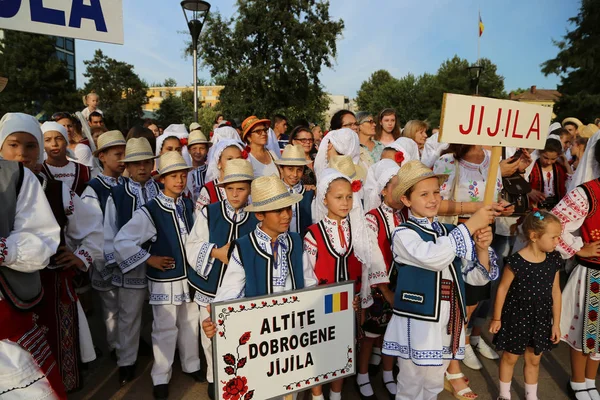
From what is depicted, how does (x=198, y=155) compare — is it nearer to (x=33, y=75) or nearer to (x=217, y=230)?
(x=217, y=230)

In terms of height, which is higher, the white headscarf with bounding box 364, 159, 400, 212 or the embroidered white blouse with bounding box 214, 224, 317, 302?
the white headscarf with bounding box 364, 159, 400, 212

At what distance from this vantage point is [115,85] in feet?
120

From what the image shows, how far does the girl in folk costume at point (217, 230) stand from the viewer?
3.31 meters

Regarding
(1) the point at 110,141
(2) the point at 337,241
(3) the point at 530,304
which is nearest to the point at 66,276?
(2) the point at 337,241

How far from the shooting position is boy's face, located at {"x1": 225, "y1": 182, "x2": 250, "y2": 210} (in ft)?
11.2

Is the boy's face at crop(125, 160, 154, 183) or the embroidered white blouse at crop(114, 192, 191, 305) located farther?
the boy's face at crop(125, 160, 154, 183)

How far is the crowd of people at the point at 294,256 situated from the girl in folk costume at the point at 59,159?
14 mm

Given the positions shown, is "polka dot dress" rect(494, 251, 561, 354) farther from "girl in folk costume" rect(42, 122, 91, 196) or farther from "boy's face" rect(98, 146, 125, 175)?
"girl in folk costume" rect(42, 122, 91, 196)

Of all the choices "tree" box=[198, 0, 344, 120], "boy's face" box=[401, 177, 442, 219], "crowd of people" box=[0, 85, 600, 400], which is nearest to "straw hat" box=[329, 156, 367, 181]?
"crowd of people" box=[0, 85, 600, 400]

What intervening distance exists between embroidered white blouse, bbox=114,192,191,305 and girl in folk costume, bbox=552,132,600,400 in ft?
10.2

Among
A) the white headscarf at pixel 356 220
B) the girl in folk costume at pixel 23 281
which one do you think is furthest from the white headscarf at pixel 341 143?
the girl in folk costume at pixel 23 281

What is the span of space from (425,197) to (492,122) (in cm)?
62

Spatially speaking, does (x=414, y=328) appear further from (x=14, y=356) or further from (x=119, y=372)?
(x=119, y=372)

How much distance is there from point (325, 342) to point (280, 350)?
0.33m
